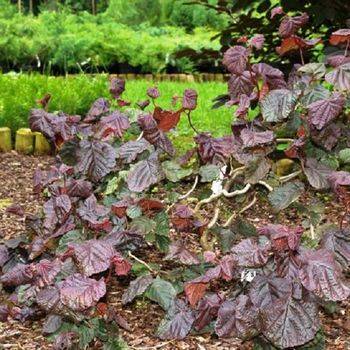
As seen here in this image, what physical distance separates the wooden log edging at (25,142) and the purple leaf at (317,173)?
268 centimetres

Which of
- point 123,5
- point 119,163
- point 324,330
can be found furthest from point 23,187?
point 123,5

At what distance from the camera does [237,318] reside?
2.31 m

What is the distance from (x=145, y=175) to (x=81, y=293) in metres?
0.57

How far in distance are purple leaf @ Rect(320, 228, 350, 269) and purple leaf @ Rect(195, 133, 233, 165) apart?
59 cm

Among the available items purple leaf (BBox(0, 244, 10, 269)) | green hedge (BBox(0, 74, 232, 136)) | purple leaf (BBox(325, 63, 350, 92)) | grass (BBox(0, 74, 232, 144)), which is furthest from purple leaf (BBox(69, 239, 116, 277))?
green hedge (BBox(0, 74, 232, 136))

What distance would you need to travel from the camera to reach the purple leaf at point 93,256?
7.69 feet

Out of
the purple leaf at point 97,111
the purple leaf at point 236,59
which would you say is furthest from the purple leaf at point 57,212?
the purple leaf at point 236,59

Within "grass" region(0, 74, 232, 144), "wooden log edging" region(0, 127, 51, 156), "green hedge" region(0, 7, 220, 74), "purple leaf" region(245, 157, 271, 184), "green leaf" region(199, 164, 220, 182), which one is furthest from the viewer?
"green hedge" region(0, 7, 220, 74)

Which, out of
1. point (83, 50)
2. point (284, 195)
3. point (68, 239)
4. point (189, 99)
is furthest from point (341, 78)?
point (83, 50)

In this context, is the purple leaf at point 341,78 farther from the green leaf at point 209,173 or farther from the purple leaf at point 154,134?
the purple leaf at point 154,134

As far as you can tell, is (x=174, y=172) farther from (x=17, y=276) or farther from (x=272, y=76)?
(x=17, y=276)

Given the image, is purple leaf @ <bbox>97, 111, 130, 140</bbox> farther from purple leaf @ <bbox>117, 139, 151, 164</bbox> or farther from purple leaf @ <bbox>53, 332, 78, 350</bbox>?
purple leaf @ <bbox>53, 332, 78, 350</bbox>

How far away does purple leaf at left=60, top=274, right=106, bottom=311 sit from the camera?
2.29 metres

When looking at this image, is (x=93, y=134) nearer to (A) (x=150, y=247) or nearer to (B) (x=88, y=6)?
(A) (x=150, y=247)
